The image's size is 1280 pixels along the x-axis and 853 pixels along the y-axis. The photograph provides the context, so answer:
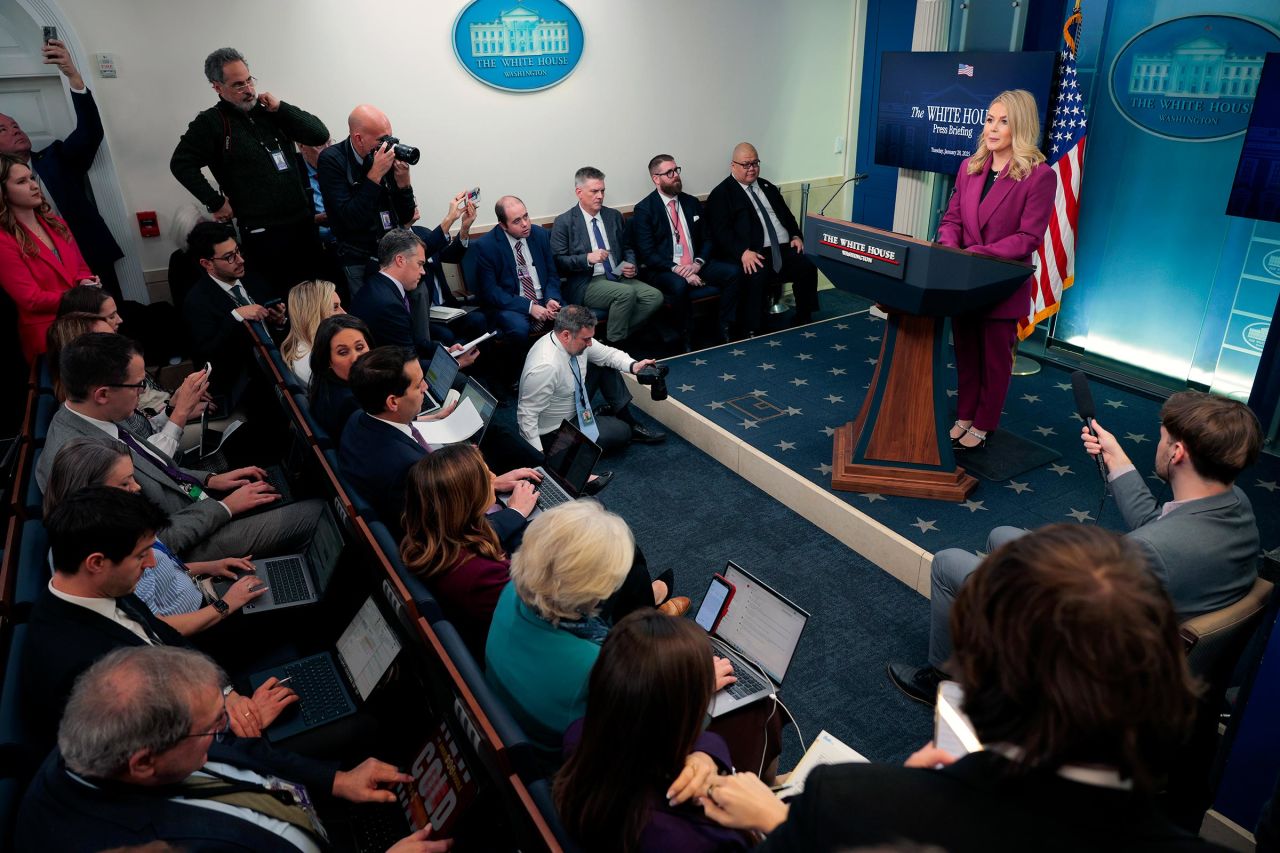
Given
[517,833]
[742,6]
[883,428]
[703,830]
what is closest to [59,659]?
[517,833]

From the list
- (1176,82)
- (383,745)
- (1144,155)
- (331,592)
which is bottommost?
(383,745)

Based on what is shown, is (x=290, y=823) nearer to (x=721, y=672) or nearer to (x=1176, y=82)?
(x=721, y=672)

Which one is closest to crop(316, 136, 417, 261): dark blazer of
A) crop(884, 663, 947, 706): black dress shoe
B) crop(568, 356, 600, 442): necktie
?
crop(568, 356, 600, 442): necktie

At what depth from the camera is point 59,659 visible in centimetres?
190

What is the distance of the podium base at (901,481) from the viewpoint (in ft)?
12.8

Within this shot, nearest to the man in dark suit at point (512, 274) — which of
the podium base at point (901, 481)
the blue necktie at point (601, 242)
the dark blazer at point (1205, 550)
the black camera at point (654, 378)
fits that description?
the blue necktie at point (601, 242)

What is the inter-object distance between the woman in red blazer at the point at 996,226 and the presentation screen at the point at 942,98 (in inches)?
55.6

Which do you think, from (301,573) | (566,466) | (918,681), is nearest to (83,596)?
(301,573)

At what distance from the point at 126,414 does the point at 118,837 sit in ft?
6.22

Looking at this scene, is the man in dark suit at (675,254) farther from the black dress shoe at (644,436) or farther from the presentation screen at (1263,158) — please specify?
the presentation screen at (1263,158)

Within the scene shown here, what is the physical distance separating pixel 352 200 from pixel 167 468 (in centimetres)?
219

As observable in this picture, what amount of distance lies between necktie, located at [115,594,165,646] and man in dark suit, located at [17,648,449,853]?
519 millimetres

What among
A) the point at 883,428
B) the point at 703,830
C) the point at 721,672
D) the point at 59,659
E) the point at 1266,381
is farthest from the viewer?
the point at 1266,381

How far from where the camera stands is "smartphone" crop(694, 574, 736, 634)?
2.41 meters
